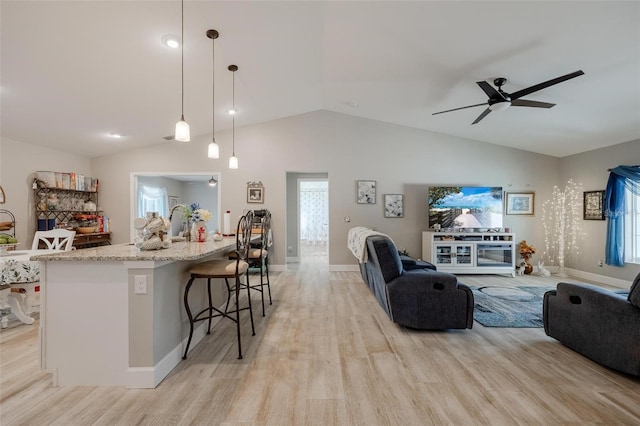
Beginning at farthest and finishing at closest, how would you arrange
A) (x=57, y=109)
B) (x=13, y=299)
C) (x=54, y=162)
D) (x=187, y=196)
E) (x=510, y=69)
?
(x=187, y=196)
(x=54, y=162)
(x=57, y=109)
(x=510, y=69)
(x=13, y=299)

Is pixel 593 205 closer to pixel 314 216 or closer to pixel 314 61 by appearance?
pixel 314 61

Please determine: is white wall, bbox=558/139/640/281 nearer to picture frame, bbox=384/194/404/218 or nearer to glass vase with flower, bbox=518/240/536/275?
glass vase with flower, bbox=518/240/536/275

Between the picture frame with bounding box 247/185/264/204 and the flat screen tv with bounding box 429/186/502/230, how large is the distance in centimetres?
339

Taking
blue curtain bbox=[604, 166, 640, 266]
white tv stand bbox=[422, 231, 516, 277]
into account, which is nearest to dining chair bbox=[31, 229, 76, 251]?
white tv stand bbox=[422, 231, 516, 277]

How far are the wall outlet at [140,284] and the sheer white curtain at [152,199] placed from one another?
5691 millimetres

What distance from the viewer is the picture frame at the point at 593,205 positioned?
453 centimetres

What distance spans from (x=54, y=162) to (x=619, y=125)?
8.99 m

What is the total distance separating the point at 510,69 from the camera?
9.95 feet

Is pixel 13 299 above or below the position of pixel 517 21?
below

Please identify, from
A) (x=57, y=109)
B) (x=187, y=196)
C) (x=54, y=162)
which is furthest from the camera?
(x=187, y=196)

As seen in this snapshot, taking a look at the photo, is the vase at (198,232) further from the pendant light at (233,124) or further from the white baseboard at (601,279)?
the white baseboard at (601,279)

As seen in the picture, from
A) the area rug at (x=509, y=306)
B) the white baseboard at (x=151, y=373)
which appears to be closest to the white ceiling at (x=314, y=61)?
the area rug at (x=509, y=306)

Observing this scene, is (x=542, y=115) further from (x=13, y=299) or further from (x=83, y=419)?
(x=13, y=299)

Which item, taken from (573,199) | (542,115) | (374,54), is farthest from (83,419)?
(573,199)
